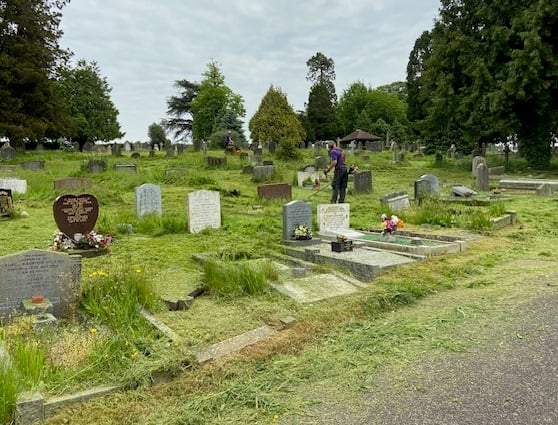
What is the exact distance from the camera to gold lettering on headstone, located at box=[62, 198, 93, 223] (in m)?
8.72

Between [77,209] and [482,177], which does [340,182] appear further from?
[77,209]

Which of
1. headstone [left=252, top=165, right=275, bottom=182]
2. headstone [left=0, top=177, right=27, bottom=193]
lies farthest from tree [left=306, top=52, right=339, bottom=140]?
headstone [left=0, top=177, right=27, bottom=193]

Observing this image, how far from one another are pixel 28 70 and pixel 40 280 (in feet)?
97.6

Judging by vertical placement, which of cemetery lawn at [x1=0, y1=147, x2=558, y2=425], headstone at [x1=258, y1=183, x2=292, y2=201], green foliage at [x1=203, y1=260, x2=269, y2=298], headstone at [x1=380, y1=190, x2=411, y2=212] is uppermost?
headstone at [x1=258, y1=183, x2=292, y2=201]

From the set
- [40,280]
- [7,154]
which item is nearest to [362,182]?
[40,280]

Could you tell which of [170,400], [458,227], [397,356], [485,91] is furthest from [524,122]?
[170,400]

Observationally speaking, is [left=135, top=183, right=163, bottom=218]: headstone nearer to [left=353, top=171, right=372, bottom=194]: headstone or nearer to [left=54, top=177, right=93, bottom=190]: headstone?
[left=54, top=177, right=93, bottom=190]: headstone

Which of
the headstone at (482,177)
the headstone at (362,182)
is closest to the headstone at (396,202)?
the headstone at (362,182)

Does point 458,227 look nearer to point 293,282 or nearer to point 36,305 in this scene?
point 293,282

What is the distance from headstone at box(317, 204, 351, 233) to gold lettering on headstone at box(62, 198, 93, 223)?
4.31 meters

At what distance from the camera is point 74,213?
8.79m

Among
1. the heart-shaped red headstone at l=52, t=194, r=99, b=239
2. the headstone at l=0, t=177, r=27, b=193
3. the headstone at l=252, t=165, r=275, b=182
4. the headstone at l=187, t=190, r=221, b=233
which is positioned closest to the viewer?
the heart-shaped red headstone at l=52, t=194, r=99, b=239

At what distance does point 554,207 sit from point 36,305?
1289cm

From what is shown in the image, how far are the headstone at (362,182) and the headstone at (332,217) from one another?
710 centimetres
